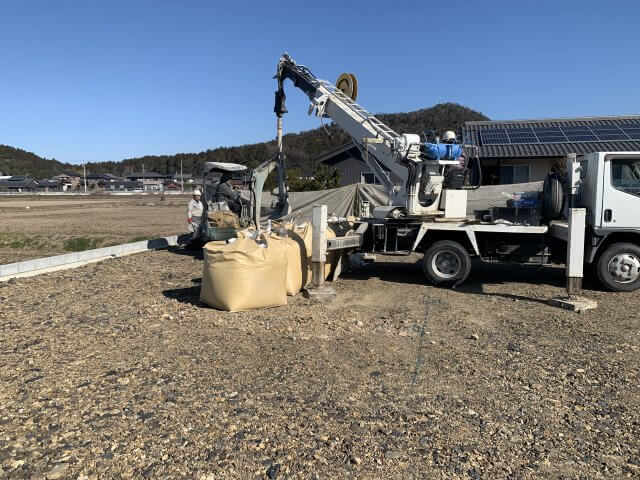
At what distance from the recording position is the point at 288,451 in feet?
11.8

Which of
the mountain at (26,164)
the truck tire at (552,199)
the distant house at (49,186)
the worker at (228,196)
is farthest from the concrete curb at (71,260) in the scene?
the mountain at (26,164)

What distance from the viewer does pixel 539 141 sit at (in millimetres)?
19250

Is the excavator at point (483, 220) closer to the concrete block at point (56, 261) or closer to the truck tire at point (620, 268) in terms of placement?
the truck tire at point (620, 268)

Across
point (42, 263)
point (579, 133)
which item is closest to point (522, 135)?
point (579, 133)

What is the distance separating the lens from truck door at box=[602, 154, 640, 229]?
28.1ft

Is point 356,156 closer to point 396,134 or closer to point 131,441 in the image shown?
point 396,134

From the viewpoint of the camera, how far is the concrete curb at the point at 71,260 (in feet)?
31.2

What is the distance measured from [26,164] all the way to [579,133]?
7033 inches

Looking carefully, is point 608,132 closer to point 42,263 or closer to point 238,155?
point 42,263

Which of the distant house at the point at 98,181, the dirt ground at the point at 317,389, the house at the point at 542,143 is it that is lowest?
the dirt ground at the point at 317,389

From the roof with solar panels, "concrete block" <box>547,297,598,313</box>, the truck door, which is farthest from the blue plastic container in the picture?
the roof with solar panels

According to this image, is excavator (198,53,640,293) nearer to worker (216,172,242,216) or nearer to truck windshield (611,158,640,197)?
truck windshield (611,158,640,197)

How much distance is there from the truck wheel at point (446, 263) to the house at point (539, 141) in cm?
866

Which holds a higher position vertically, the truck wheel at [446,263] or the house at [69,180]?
the house at [69,180]
